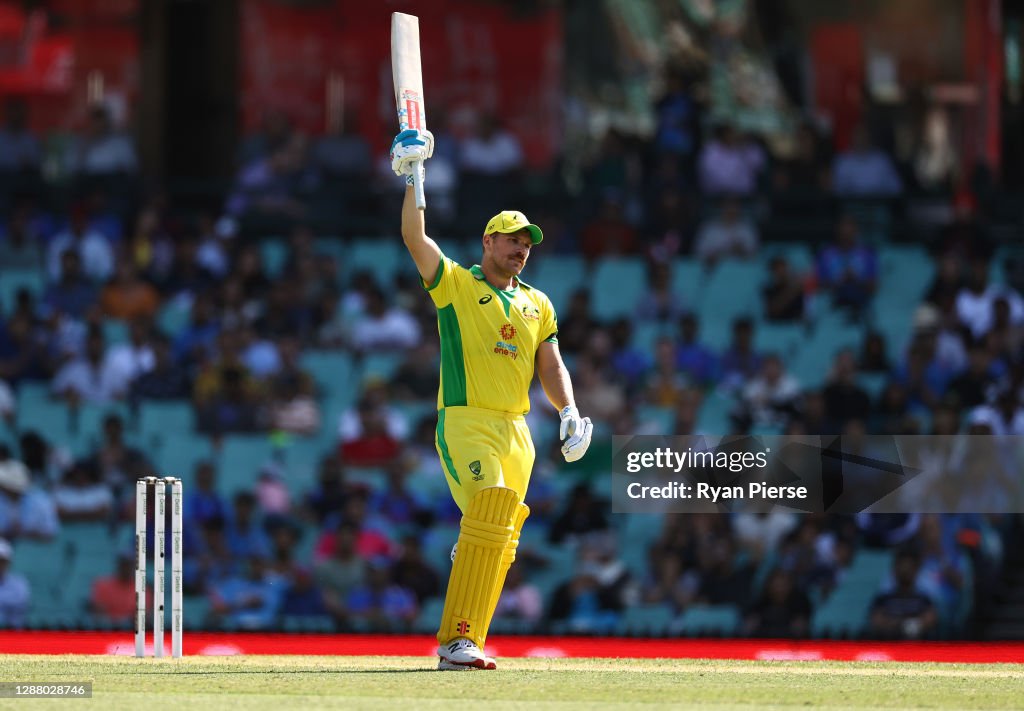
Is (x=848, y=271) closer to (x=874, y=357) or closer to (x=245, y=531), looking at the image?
(x=874, y=357)

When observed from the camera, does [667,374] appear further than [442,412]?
Yes

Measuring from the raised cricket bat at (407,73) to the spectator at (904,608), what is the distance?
5557mm

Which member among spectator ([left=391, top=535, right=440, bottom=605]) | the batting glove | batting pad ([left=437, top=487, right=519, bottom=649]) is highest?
spectator ([left=391, top=535, right=440, bottom=605])

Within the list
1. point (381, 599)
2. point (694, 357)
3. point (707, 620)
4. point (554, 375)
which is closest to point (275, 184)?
point (694, 357)

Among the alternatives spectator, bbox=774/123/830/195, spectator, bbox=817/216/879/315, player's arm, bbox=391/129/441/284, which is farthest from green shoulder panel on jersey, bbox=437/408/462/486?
spectator, bbox=774/123/830/195

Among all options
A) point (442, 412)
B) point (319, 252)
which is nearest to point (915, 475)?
point (442, 412)

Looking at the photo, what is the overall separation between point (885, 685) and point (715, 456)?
12.9 feet

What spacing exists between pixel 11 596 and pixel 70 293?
157 inches

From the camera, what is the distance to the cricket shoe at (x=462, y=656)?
296 inches

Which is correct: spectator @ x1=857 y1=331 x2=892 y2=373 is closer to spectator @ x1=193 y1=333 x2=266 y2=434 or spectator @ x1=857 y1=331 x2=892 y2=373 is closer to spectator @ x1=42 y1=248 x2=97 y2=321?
spectator @ x1=193 y1=333 x2=266 y2=434

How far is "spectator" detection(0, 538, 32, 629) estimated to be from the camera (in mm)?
12492

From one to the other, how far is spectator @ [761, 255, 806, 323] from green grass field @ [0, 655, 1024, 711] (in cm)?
700

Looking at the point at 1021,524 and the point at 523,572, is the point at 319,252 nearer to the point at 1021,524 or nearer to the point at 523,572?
the point at 523,572

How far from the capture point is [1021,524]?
41.2 feet
